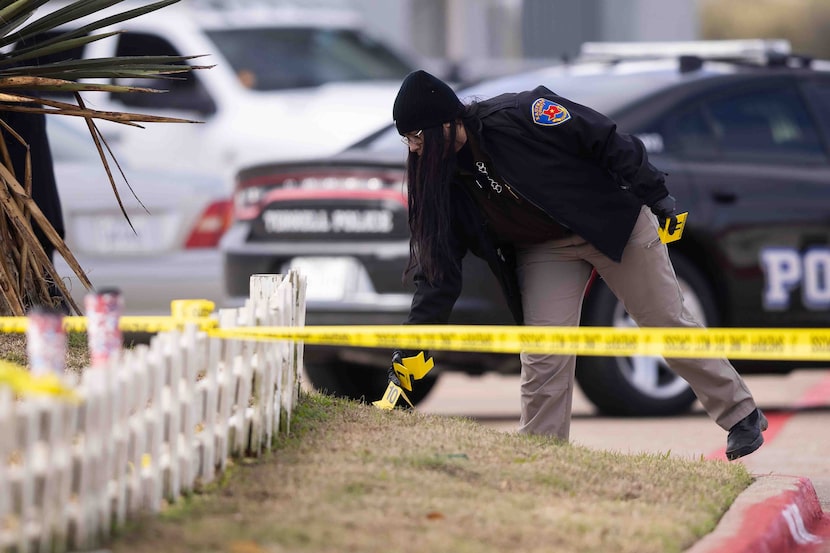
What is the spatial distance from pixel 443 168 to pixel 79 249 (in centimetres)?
490

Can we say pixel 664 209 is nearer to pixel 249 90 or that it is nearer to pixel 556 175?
pixel 556 175

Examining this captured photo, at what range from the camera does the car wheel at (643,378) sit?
778 centimetres

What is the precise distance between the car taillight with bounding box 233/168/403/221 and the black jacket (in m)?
1.87

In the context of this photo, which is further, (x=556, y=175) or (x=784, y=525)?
(x=556, y=175)

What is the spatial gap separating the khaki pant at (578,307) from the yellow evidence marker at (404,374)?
424 millimetres

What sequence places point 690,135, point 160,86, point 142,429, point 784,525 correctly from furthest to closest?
point 160,86
point 690,135
point 784,525
point 142,429

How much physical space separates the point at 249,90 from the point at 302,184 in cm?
408

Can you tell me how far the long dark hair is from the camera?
525cm

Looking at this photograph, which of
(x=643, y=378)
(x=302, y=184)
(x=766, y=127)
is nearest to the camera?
(x=302, y=184)

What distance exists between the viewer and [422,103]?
5172 millimetres

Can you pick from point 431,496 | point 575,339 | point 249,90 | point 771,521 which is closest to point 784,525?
point 771,521

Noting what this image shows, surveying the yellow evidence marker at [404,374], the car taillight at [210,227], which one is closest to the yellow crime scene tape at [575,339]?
the yellow evidence marker at [404,374]

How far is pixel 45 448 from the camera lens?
3510 millimetres

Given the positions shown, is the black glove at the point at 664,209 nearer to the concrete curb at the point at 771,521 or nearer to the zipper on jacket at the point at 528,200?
the zipper on jacket at the point at 528,200
